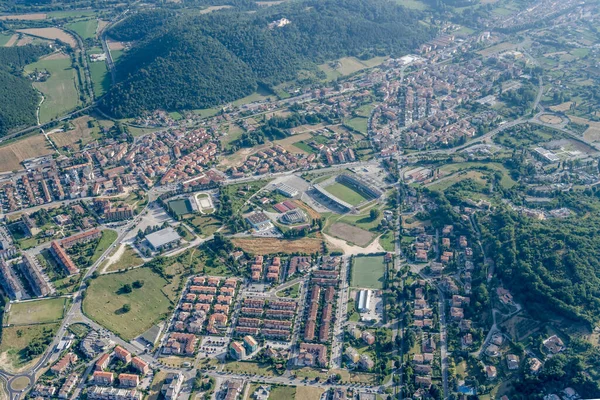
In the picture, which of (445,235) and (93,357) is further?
(445,235)

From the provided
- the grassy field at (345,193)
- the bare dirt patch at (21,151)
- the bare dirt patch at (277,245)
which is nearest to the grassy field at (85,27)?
the bare dirt patch at (21,151)

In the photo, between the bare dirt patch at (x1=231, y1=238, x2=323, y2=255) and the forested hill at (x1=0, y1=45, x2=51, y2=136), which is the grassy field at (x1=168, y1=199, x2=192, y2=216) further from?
the forested hill at (x1=0, y1=45, x2=51, y2=136)

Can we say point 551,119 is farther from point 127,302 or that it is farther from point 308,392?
point 127,302

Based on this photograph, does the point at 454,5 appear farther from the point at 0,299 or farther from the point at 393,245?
the point at 0,299

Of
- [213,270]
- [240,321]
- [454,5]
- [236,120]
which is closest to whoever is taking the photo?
[240,321]

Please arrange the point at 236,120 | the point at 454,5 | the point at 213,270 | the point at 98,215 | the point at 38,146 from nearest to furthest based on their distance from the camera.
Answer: the point at 213,270 → the point at 98,215 → the point at 38,146 → the point at 236,120 → the point at 454,5

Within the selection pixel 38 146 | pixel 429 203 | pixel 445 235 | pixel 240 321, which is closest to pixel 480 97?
pixel 429 203
